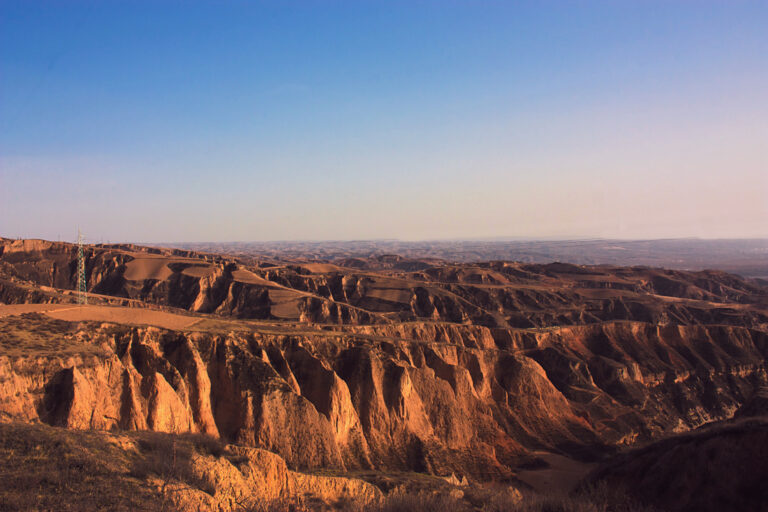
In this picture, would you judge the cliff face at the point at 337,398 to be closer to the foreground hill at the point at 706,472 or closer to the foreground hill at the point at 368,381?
the foreground hill at the point at 368,381

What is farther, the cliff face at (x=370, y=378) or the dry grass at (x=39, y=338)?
the cliff face at (x=370, y=378)

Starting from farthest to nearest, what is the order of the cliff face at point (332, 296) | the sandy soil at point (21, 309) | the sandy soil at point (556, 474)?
the cliff face at point (332, 296) → the sandy soil at point (21, 309) → the sandy soil at point (556, 474)

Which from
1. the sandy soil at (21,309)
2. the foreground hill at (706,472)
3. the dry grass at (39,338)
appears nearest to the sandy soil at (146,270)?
the sandy soil at (21,309)

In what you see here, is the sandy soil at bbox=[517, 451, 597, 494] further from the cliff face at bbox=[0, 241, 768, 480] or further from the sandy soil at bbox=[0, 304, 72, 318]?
the sandy soil at bbox=[0, 304, 72, 318]

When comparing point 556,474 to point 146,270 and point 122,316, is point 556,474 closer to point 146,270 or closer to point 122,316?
point 122,316

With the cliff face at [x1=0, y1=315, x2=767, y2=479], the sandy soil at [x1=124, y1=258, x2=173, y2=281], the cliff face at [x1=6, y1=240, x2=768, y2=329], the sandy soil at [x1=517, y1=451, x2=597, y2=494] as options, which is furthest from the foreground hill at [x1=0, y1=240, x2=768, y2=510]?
the sandy soil at [x1=124, y1=258, x2=173, y2=281]
